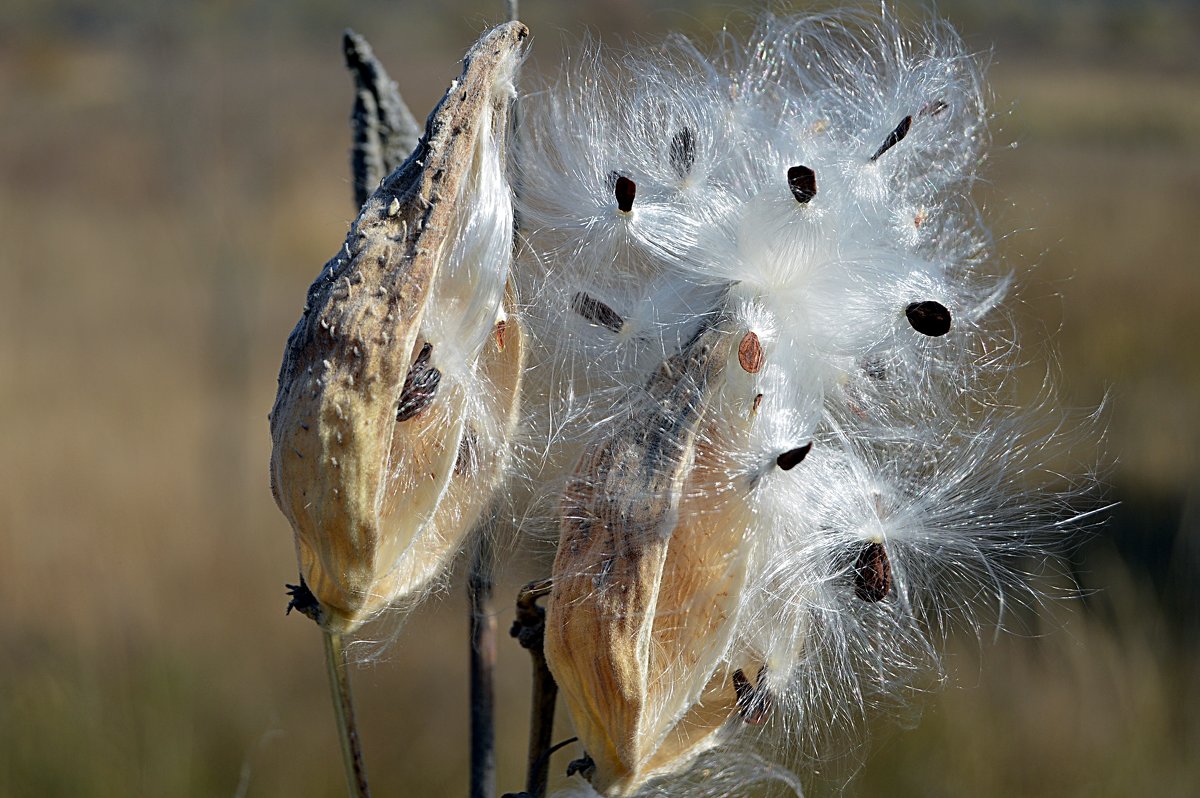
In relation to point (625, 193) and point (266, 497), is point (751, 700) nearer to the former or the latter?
point (625, 193)

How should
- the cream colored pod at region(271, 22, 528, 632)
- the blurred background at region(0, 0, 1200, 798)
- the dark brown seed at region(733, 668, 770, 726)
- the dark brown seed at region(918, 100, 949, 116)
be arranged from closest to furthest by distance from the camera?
the cream colored pod at region(271, 22, 528, 632), the dark brown seed at region(733, 668, 770, 726), the dark brown seed at region(918, 100, 949, 116), the blurred background at region(0, 0, 1200, 798)

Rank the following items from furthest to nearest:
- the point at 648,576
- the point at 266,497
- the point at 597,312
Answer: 1. the point at 266,497
2. the point at 597,312
3. the point at 648,576

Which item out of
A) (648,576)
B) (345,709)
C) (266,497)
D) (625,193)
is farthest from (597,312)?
(266,497)

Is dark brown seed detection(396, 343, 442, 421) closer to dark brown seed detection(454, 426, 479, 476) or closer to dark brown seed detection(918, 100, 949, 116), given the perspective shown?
dark brown seed detection(454, 426, 479, 476)

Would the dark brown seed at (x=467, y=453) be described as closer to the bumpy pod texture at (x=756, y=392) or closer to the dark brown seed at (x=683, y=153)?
the bumpy pod texture at (x=756, y=392)

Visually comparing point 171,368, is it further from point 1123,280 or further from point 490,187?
point 490,187

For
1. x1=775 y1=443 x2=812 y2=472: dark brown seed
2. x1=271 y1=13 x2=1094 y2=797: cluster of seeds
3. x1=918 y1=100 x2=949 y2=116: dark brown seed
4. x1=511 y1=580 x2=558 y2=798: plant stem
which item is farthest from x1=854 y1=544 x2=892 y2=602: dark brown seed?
x1=918 y1=100 x2=949 y2=116: dark brown seed

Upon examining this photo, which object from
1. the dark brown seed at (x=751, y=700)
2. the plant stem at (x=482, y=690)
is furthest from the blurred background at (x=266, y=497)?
the dark brown seed at (x=751, y=700)
